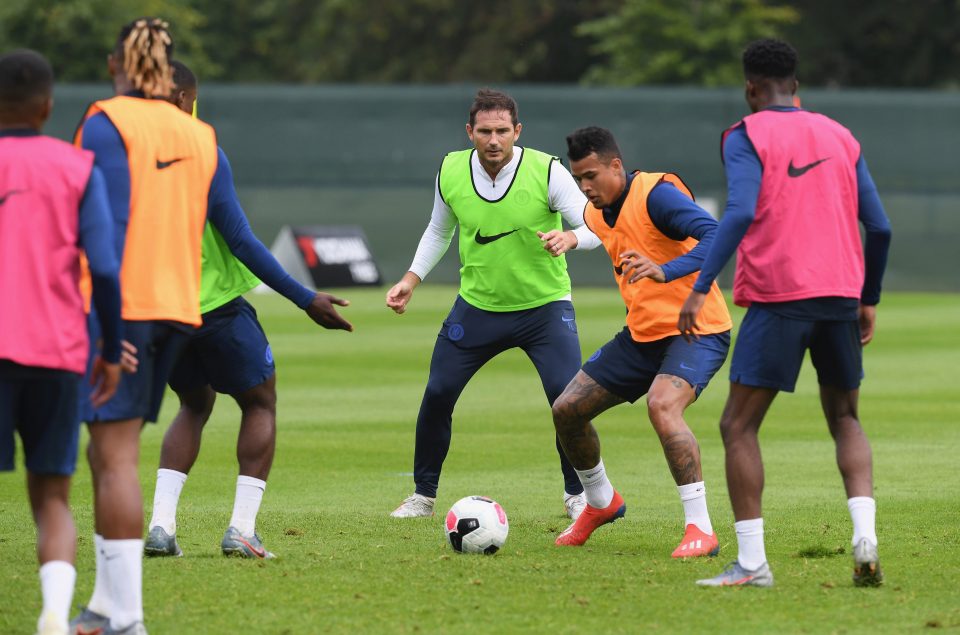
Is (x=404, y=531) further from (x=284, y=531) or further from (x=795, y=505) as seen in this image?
(x=795, y=505)

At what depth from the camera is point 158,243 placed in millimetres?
5891

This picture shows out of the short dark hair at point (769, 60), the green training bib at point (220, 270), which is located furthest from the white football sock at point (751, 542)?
the green training bib at point (220, 270)

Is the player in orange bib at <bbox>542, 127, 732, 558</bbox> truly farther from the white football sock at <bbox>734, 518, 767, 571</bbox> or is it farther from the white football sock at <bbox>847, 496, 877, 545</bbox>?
the white football sock at <bbox>847, 496, 877, 545</bbox>

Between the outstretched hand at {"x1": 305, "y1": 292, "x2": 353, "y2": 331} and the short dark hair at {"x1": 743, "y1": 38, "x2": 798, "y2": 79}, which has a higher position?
the short dark hair at {"x1": 743, "y1": 38, "x2": 798, "y2": 79}

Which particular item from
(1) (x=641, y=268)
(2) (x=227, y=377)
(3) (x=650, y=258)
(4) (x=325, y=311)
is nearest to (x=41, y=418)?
(4) (x=325, y=311)

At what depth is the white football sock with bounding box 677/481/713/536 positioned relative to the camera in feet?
24.5

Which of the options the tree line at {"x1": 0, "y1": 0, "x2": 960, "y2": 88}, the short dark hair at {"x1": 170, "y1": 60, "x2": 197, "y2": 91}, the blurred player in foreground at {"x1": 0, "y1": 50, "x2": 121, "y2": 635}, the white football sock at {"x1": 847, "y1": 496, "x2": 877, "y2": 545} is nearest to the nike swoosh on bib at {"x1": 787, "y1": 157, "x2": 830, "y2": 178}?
the white football sock at {"x1": 847, "y1": 496, "x2": 877, "y2": 545}

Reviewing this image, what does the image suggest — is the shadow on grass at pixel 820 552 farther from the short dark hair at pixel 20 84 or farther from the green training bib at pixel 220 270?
the short dark hair at pixel 20 84

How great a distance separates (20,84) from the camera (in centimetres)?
537

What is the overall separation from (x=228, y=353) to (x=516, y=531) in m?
1.91

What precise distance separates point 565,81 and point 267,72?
33.1ft

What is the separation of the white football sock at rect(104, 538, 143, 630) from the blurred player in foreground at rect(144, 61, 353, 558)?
164 centimetres

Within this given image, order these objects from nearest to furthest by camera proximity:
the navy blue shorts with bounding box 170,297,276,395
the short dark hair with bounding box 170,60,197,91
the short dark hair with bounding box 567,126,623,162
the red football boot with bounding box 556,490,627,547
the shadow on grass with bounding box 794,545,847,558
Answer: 1. the short dark hair with bounding box 170,60,197,91
2. the navy blue shorts with bounding box 170,297,276,395
3. the shadow on grass with bounding box 794,545,847,558
4. the short dark hair with bounding box 567,126,623,162
5. the red football boot with bounding box 556,490,627,547

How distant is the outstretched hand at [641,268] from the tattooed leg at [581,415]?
0.97 m
